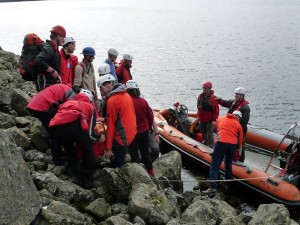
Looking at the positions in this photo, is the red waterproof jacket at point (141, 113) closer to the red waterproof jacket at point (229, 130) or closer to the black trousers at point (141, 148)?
the black trousers at point (141, 148)

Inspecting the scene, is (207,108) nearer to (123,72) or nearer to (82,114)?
(123,72)

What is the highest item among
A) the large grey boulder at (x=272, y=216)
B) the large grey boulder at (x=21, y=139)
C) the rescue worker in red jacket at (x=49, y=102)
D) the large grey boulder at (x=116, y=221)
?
the rescue worker in red jacket at (x=49, y=102)

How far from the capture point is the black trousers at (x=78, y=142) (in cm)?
554

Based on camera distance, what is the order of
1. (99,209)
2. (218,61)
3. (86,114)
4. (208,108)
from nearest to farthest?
(99,209) → (86,114) → (208,108) → (218,61)

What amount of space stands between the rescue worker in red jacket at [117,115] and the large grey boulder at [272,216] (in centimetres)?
240

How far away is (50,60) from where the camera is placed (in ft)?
22.5

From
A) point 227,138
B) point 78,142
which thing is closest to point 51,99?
point 78,142

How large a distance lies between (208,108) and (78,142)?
15.9 feet

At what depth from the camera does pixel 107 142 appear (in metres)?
6.07

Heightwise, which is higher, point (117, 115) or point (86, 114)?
point (86, 114)

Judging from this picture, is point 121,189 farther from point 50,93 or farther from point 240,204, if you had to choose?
point 240,204

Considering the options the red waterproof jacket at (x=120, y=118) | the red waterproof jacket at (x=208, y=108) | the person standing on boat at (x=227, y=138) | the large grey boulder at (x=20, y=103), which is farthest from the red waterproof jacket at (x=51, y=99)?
the red waterproof jacket at (x=208, y=108)

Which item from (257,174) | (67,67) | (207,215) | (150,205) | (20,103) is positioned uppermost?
(67,67)

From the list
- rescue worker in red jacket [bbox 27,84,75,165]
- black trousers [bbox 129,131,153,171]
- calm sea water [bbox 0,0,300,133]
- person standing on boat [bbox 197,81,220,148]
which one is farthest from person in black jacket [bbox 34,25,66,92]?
calm sea water [bbox 0,0,300,133]
